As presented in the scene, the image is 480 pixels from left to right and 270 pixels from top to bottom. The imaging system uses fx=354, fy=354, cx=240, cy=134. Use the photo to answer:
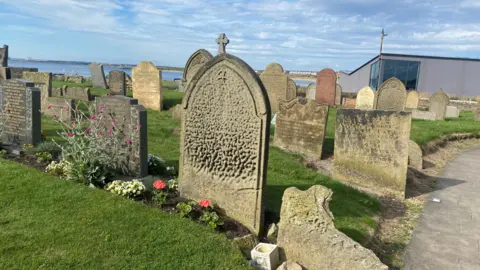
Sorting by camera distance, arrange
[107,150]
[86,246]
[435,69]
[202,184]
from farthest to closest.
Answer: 1. [435,69]
2. [107,150]
3. [202,184]
4. [86,246]

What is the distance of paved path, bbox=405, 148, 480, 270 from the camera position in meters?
5.09

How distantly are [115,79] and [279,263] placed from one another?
52.4 feet

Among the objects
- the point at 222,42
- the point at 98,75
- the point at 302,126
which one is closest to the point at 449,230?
the point at 302,126

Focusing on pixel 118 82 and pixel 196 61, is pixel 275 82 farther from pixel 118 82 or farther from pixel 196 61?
pixel 118 82

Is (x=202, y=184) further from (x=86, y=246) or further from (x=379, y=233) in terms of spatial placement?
(x=379, y=233)

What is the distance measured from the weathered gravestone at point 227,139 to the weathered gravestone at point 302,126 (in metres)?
4.90

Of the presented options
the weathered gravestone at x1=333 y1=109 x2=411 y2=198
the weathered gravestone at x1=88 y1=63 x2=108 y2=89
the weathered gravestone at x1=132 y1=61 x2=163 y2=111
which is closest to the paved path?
the weathered gravestone at x1=333 y1=109 x2=411 y2=198

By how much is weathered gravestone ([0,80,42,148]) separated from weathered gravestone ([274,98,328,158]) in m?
6.30

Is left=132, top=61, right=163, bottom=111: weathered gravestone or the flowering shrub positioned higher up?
left=132, top=61, right=163, bottom=111: weathered gravestone

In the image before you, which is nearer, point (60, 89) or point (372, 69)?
point (60, 89)

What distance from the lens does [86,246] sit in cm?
404

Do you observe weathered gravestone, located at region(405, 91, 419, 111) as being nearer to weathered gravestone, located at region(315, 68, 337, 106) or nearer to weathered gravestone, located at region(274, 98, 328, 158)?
weathered gravestone, located at region(315, 68, 337, 106)

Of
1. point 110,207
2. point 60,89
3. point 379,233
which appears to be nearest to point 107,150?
point 110,207

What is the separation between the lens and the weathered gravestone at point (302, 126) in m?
9.80
